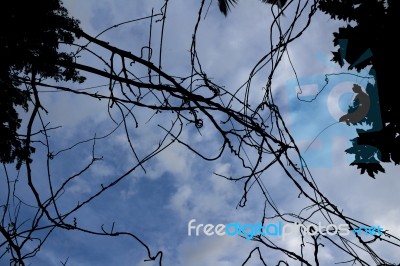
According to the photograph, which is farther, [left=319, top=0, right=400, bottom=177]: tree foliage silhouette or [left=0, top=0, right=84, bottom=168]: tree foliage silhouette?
[left=319, top=0, right=400, bottom=177]: tree foliage silhouette

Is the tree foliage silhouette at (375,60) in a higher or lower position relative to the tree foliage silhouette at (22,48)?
higher

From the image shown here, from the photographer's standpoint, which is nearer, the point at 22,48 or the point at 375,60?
the point at 22,48

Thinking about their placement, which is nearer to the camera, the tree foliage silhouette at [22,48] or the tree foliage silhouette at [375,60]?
the tree foliage silhouette at [22,48]

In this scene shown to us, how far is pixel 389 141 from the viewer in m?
4.20

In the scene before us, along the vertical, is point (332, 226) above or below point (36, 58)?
below

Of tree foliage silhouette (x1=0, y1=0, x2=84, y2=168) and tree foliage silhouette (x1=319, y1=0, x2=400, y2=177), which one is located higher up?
tree foliage silhouette (x1=319, y1=0, x2=400, y2=177)

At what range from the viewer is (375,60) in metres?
4.38

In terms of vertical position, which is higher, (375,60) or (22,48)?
(375,60)

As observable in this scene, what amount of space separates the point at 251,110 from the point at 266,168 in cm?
18

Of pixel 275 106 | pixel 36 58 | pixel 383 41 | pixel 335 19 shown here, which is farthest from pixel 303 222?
pixel 335 19

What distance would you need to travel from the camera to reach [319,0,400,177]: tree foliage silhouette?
4215mm

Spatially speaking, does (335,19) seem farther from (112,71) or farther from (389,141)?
(112,71)

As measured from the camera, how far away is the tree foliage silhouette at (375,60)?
166 inches

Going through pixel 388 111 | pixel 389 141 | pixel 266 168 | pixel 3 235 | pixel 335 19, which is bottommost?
pixel 3 235
